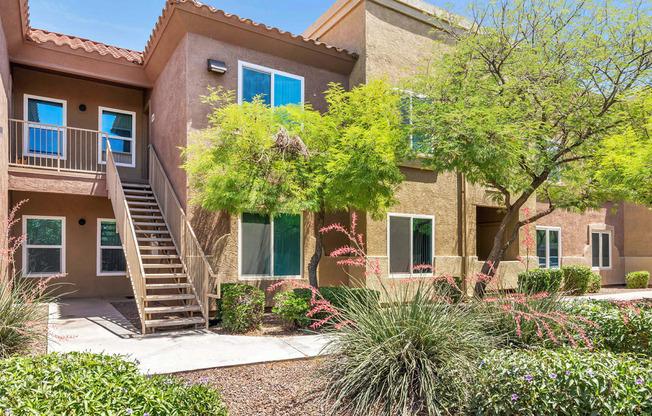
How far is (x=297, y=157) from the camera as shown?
9203 mm

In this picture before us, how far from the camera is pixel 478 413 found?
3949 mm

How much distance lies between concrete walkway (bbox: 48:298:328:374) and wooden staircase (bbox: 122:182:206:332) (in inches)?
18.2

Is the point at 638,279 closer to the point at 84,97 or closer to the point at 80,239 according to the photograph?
the point at 80,239

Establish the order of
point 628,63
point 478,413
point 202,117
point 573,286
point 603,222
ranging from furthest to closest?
point 603,222
point 573,286
point 202,117
point 628,63
point 478,413

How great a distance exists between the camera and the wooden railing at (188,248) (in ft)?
29.8

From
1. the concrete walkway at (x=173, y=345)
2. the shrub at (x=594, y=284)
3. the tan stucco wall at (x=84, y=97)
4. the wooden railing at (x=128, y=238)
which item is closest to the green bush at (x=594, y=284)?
the shrub at (x=594, y=284)

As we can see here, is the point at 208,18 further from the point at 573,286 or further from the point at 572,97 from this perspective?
the point at 573,286

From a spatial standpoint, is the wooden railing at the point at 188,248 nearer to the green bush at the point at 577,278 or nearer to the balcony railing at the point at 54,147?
the balcony railing at the point at 54,147

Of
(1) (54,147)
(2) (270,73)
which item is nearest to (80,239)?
(1) (54,147)

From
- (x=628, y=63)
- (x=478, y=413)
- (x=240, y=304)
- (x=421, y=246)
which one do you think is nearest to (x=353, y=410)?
(x=478, y=413)

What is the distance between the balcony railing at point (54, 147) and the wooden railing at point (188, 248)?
2.38 m

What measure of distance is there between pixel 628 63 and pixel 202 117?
9369 mm

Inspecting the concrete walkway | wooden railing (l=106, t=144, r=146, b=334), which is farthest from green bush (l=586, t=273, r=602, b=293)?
wooden railing (l=106, t=144, r=146, b=334)

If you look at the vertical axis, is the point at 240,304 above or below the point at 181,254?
below
